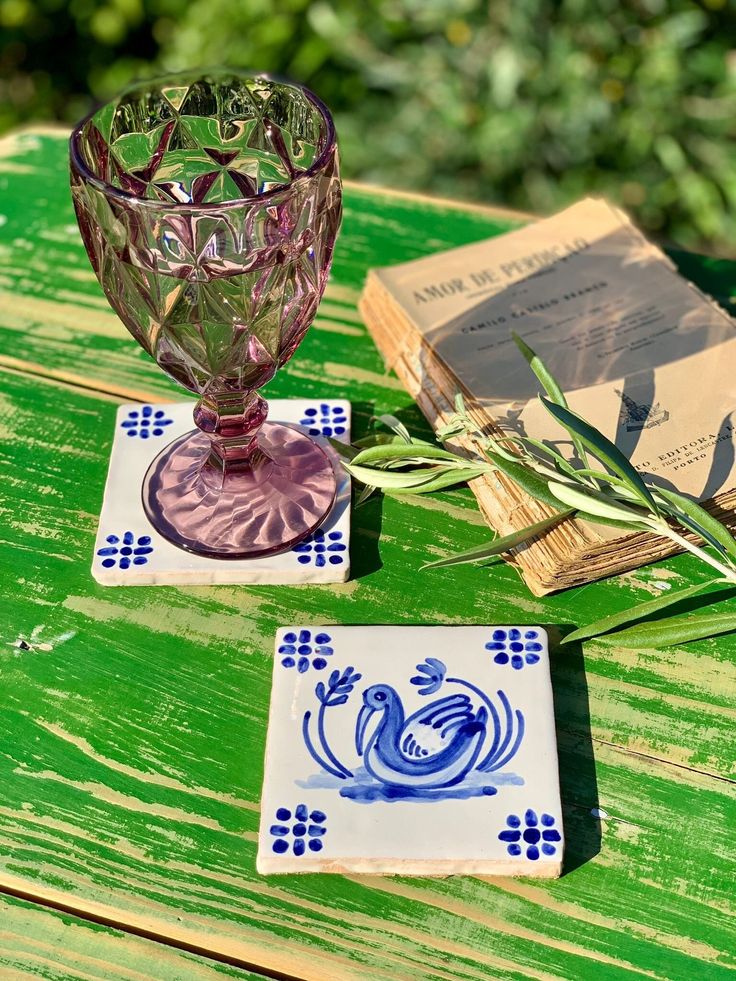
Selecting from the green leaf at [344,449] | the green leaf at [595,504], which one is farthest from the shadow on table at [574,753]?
the green leaf at [344,449]

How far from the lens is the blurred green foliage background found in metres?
1.99

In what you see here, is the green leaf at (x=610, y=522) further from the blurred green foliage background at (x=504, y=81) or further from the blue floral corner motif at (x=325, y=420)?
the blurred green foliage background at (x=504, y=81)

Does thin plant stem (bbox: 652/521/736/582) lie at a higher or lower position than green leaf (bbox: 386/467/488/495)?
higher

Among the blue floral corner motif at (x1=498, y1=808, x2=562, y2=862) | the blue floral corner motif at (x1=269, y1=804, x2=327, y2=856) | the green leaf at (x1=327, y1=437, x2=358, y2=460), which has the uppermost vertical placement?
the green leaf at (x1=327, y1=437, x2=358, y2=460)

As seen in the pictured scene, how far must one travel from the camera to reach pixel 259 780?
0.76m

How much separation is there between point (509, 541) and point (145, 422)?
14.4 inches

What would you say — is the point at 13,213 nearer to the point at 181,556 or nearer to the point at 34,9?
the point at 181,556

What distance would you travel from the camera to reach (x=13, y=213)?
1273mm

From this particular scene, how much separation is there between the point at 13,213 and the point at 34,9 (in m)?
1.32

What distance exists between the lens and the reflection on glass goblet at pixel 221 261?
28.8 inches

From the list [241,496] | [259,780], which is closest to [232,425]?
[241,496]

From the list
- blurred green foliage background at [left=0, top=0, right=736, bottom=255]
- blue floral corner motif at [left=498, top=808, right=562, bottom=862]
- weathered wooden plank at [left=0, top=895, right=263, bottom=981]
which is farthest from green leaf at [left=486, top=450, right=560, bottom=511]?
blurred green foliage background at [left=0, top=0, right=736, bottom=255]

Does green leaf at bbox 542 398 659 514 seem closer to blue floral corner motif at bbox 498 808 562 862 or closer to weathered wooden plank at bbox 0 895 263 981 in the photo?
blue floral corner motif at bbox 498 808 562 862

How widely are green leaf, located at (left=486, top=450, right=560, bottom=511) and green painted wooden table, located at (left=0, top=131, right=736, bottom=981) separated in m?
0.10
